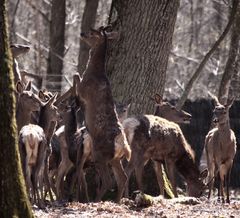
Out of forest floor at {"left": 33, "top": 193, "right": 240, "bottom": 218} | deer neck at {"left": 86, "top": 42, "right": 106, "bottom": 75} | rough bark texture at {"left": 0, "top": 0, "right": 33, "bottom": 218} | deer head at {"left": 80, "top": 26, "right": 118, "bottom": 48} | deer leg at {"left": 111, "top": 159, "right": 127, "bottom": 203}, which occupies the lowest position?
forest floor at {"left": 33, "top": 193, "right": 240, "bottom": 218}

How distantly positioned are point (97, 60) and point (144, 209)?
134 inches

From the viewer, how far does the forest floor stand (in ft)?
35.9

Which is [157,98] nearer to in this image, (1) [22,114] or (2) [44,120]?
(2) [44,120]

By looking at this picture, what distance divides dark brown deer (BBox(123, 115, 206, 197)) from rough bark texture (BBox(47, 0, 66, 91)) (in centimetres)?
1041

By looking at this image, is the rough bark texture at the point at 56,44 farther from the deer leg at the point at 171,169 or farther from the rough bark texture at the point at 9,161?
the rough bark texture at the point at 9,161

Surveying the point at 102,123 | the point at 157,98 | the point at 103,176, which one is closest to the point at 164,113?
the point at 157,98

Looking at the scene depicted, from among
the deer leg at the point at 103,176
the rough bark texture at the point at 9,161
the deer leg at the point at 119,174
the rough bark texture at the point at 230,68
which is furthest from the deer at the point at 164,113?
the rough bark texture at the point at 9,161

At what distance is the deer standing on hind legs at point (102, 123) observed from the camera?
13.0 m

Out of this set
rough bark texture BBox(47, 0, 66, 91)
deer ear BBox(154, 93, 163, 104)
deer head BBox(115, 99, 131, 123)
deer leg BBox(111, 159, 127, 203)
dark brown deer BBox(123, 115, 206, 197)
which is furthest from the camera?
rough bark texture BBox(47, 0, 66, 91)

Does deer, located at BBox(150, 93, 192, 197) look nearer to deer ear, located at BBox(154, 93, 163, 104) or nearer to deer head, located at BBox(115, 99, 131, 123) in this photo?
deer ear, located at BBox(154, 93, 163, 104)

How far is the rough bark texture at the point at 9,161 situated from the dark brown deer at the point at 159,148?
4.68m

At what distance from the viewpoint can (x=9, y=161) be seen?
905 centimetres

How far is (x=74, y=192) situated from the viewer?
13555mm

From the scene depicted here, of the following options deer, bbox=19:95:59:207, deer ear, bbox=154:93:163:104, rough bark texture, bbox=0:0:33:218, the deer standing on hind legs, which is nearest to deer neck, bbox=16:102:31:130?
the deer standing on hind legs
